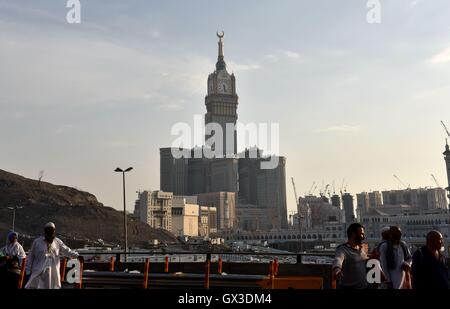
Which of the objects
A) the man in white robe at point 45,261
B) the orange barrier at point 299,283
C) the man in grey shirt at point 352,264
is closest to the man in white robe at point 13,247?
the man in white robe at point 45,261

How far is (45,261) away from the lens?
10.2 meters

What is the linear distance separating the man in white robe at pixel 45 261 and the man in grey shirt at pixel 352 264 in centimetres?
553

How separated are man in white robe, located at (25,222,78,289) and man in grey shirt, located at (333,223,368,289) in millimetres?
5531

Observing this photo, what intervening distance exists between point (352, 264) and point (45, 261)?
6227 millimetres

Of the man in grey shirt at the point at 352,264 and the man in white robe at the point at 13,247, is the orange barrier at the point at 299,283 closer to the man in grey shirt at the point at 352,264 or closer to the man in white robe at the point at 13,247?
the man in grey shirt at the point at 352,264

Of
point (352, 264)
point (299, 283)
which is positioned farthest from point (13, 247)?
point (352, 264)

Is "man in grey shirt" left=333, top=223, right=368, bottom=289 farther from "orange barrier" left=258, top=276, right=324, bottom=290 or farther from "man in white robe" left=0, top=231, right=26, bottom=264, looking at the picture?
"man in white robe" left=0, top=231, right=26, bottom=264

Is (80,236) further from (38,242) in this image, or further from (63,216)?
(38,242)

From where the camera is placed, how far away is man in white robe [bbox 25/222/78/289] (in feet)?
33.3

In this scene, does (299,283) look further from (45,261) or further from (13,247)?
(13,247)

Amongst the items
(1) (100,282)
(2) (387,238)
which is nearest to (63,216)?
(1) (100,282)
